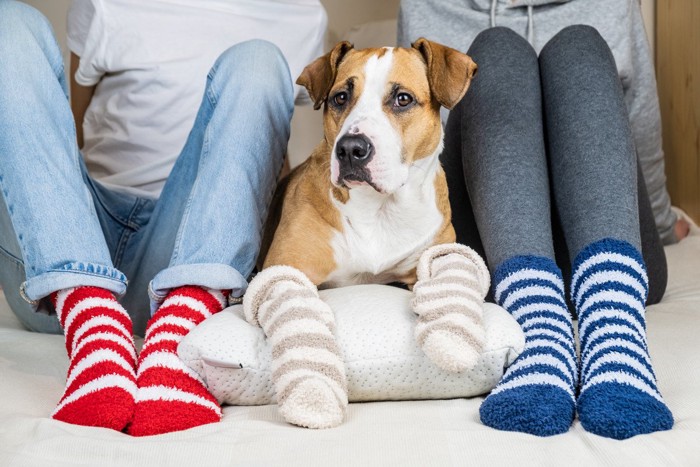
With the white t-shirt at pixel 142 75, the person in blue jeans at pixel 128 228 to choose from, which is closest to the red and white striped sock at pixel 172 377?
the person in blue jeans at pixel 128 228

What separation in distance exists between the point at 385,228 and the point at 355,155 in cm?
20

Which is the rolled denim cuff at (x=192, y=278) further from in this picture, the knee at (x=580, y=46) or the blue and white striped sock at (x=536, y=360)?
the knee at (x=580, y=46)

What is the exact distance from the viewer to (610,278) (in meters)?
1.13

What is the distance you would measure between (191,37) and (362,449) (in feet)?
4.20

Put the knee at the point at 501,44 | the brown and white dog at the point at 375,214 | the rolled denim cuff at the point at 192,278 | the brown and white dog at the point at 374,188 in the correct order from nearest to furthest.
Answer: the brown and white dog at the point at 375,214 < the rolled denim cuff at the point at 192,278 < the brown and white dog at the point at 374,188 < the knee at the point at 501,44

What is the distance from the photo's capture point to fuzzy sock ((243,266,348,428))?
0.94 m

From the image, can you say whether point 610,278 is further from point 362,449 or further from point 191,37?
point 191,37

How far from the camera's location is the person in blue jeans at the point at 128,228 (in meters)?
1.02

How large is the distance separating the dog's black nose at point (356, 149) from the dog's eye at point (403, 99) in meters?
0.13

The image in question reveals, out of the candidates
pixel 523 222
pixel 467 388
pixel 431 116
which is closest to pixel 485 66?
pixel 431 116

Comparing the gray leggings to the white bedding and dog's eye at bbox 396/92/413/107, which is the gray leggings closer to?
dog's eye at bbox 396/92/413/107

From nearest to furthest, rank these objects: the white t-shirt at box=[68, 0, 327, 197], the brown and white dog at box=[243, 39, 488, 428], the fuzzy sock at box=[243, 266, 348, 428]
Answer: the fuzzy sock at box=[243, 266, 348, 428] < the brown and white dog at box=[243, 39, 488, 428] < the white t-shirt at box=[68, 0, 327, 197]

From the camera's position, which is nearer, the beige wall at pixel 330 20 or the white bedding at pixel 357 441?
the white bedding at pixel 357 441

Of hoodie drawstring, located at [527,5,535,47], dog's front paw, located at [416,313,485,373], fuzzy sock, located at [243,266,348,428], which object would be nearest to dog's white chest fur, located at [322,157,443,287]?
fuzzy sock, located at [243,266,348,428]
